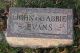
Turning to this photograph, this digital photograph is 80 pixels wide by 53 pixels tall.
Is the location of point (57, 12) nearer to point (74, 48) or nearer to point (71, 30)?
point (71, 30)

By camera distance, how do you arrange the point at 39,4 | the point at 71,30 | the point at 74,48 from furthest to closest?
the point at 39,4, the point at 74,48, the point at 71,30

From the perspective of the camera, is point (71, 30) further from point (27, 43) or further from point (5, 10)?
point (5, 10)

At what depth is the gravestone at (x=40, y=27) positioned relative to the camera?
352cm

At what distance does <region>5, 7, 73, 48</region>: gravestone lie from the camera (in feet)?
11.6

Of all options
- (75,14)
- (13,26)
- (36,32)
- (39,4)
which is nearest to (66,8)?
(75,14)

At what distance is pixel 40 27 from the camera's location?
11.8 ft

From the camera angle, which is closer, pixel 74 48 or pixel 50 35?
pixel 50 35

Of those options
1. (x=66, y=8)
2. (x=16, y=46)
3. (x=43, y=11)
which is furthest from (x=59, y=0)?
(x=16, y=46)

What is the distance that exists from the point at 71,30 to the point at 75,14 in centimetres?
61

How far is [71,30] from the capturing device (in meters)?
3.50

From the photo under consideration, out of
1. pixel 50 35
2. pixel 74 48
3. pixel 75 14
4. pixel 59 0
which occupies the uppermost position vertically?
pixel 59 0

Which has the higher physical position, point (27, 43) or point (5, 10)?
point (5, 10)

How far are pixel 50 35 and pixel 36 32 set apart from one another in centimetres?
23

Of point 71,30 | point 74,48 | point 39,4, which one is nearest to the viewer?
point 71,30
